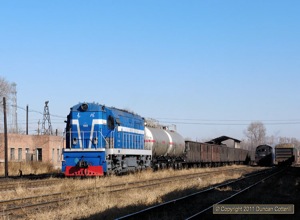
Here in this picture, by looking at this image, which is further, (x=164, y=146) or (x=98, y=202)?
(x=164, y=146)

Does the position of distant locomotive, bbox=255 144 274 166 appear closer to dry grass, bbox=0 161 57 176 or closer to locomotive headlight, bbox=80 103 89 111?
dry grass, bbox=0 161 57 176

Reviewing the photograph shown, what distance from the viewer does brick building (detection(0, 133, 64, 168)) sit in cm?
4944

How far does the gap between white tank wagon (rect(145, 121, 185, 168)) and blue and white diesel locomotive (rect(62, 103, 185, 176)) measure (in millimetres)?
2368

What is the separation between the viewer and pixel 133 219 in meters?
10.3

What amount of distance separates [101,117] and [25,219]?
12.8 m

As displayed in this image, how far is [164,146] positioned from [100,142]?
11.0 meters

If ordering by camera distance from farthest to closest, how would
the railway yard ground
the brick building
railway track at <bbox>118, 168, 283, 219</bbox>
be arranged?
1. the brick building
2. the railway yard ground
3. railway track at <bbox>118, 168, 283, 219</bbox>

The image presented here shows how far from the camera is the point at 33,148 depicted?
53812 millimetres

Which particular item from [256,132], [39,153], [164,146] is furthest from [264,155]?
[256,132]

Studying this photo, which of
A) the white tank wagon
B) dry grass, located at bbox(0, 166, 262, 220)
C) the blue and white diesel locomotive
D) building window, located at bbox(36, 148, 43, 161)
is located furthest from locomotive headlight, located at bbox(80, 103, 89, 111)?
building window, located at bbox(36, 148, 43, 161)

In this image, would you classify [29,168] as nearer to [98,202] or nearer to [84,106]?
[84,106]

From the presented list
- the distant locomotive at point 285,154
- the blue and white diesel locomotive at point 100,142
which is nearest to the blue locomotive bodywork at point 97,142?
the blue and white diesel locomotive at point 100,142

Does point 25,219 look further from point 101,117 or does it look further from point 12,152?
point 12,152

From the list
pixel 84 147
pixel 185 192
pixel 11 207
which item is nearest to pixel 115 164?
pixel 84 147
